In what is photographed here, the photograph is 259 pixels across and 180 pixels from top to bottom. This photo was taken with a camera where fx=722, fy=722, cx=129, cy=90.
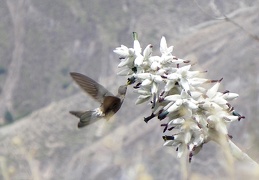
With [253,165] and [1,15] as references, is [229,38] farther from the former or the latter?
[253,165]

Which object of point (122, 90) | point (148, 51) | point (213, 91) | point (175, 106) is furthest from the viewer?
point (122, 90)

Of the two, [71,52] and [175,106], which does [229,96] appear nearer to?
[175,106]

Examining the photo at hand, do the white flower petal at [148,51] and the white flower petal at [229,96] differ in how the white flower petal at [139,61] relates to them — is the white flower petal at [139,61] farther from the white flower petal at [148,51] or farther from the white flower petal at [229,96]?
the white flower petal at [229,96]

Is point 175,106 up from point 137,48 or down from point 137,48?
down

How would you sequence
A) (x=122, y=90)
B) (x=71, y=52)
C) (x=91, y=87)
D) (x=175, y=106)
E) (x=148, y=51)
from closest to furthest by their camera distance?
1. (x=175, y=106)
2. (x=148, y=51)
3. (x=122, y=90)
4. (x=91, y=87)
5. (x=71, y=52)

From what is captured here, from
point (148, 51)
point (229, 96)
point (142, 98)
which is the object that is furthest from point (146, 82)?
point (229, 96)

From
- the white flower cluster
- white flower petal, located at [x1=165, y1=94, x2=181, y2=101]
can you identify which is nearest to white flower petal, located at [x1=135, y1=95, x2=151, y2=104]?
the white flower cluster
